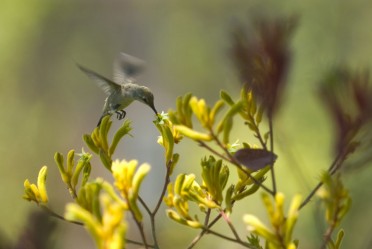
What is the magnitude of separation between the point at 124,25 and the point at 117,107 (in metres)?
7.48

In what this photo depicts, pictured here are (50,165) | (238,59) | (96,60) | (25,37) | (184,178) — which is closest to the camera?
(238,59)

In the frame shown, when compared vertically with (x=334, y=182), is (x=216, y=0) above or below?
above

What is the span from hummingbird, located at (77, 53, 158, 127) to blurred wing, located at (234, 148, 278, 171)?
0.27 meters

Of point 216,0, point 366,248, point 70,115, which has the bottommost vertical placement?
point 366,248

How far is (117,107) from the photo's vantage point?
971 millimetres

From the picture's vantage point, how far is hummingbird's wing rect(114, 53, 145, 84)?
1132 mm

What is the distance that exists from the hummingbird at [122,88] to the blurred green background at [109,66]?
3.46 m

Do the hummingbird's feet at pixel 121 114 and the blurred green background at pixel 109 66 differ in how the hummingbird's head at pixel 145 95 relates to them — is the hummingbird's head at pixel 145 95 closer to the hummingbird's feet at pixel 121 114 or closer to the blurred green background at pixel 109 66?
the hummingbird's feet at pixel 121 114

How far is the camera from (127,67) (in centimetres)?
115

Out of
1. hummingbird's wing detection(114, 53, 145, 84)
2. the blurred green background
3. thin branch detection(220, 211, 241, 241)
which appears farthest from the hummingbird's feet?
the blurred green background

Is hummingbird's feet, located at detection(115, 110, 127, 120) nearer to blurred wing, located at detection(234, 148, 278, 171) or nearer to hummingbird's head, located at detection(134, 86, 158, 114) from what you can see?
hummingbird's head, located at detection(134, 86, 158, 114)

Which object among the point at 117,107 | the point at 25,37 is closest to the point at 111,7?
the point at 25,37

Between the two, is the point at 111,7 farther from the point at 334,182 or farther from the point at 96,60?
the point at 334,182

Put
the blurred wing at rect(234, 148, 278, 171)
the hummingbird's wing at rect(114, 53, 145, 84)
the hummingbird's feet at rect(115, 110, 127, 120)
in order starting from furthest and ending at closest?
the hummingbird's wing at rect(114, 53, 145, 84) → the hummingbird's feet at rect(115, 110, 127, 120) → the blurred wing at rect(234, 148, 278, 171)
